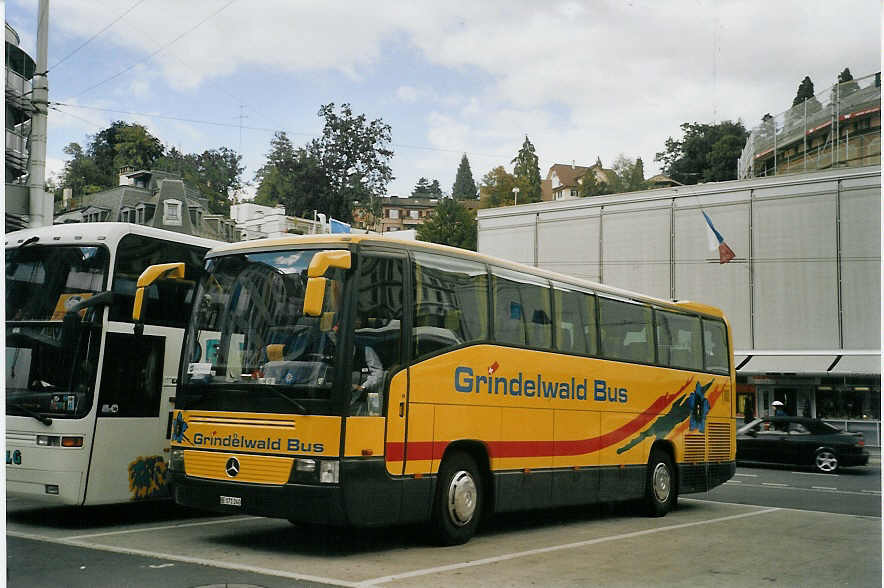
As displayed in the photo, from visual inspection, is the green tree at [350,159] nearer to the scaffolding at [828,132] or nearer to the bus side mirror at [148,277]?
the scaffolding at [828,132]

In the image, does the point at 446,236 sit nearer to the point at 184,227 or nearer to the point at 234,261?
the point at 184,227

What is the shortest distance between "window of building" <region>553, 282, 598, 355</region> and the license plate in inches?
195

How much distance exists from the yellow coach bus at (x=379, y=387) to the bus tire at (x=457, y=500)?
0.06ft

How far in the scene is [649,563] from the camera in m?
9.92

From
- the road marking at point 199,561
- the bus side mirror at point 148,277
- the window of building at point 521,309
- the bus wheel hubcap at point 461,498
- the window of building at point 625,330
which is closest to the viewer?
the road marking at point 199,561

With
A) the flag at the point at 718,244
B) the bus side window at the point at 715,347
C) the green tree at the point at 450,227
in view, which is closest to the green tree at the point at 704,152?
the green tree at the point at 450,227

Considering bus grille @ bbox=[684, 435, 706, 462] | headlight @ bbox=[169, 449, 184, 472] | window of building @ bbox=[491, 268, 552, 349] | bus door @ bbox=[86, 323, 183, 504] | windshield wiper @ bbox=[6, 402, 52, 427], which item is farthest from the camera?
bus grille @ bbox=[684, 435, 706, 462]

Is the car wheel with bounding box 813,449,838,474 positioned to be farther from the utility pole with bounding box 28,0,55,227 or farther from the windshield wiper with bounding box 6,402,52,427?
the windshield wiper with bounding box 6,402,52,427

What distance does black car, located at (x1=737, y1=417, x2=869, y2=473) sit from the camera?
25.5 m

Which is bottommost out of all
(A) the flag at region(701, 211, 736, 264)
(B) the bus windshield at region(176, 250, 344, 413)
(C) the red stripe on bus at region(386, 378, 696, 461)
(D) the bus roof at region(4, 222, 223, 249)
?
(C) the red stripe on bus at region(386, 378, 696, 461)

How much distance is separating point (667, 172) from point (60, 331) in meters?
94.4

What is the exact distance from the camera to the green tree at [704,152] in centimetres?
9131

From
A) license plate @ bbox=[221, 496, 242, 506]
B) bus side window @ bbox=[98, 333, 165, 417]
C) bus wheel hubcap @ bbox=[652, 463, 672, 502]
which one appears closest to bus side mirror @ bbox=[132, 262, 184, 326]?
bus side window @ bbox=[98, 333, 165, 417]

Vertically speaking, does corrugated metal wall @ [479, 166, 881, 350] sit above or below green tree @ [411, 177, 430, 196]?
below
